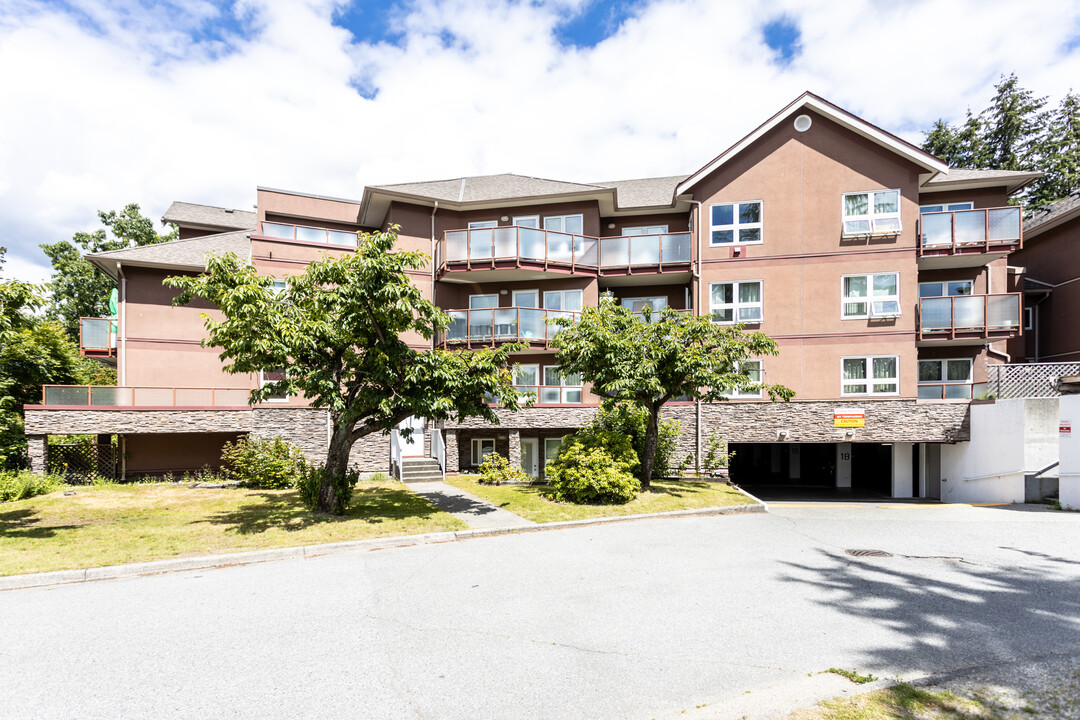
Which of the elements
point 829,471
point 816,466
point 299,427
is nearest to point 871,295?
point 829,471

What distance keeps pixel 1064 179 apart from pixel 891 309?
2651 cm

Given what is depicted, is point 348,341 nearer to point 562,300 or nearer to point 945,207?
point 562,300

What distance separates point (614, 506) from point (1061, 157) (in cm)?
4087

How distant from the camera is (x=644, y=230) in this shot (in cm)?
2303

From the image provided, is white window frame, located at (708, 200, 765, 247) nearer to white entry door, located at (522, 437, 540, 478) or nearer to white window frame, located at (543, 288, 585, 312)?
white window frame, located at (543, 288, 585, 312)

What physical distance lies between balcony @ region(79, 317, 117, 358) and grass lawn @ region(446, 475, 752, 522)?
1417 cm

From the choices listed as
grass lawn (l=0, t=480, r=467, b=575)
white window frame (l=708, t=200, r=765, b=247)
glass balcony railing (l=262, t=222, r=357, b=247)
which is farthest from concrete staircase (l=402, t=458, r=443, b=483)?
white window frame (l=708, t=200, r=765, b=247)

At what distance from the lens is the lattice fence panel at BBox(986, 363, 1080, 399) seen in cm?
1681

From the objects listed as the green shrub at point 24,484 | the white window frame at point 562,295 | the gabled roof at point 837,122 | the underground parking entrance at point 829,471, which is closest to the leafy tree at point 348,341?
the green shrub at point 24,484

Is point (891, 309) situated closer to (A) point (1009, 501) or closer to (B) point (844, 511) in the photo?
Answer: (A) point (1009, 501)

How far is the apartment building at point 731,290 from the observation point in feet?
60.2

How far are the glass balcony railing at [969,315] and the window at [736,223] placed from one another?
20.4 ft

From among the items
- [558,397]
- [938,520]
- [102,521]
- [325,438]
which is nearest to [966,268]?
[938,520]

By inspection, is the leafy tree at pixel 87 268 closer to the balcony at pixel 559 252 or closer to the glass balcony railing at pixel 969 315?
the balcony at pixel 559 252
